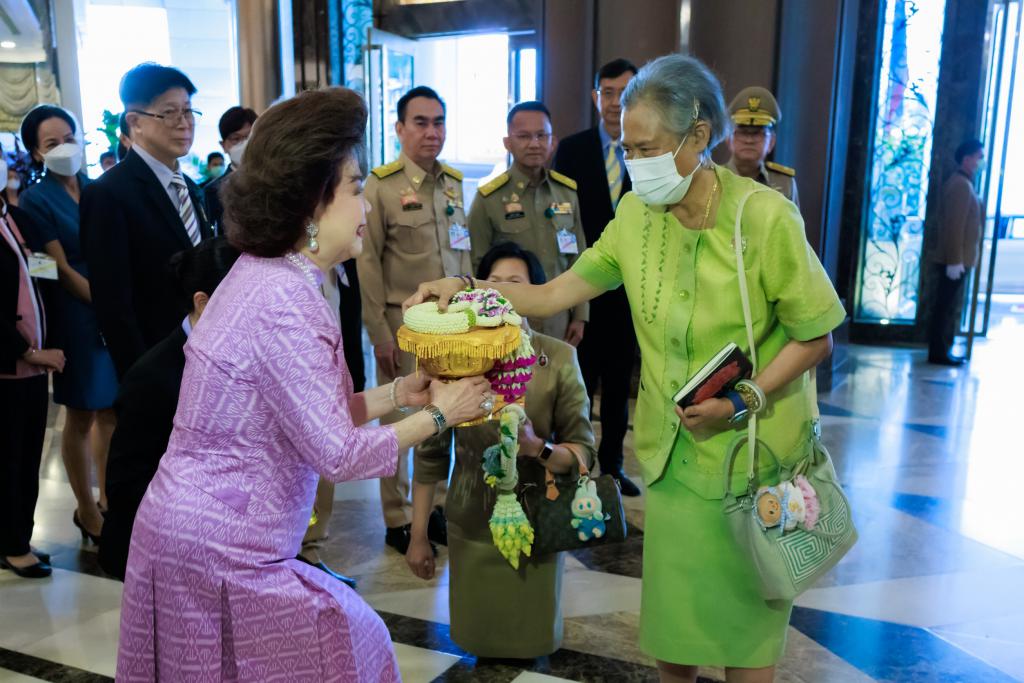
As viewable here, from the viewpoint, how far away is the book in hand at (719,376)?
66.9 inches

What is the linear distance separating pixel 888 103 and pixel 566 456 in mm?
5829

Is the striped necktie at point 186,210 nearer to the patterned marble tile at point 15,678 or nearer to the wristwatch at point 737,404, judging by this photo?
the patterned marble tile at point 15,678

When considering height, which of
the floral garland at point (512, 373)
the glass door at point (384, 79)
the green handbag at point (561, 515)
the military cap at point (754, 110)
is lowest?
the green handbag at point (561, 515)

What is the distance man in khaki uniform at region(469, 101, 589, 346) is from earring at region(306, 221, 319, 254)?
7.67ft

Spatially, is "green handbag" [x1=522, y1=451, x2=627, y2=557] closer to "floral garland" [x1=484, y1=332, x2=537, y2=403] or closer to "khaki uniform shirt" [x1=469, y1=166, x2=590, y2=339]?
"floral garland" [x1=484, y1=332, x2=537, y2=403]

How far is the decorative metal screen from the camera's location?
6.82m

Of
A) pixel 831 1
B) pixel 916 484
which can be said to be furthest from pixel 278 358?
pixel 831 1

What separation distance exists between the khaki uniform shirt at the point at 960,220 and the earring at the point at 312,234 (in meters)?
6.42

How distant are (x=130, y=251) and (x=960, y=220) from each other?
6016 mm

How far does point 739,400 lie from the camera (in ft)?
5.65

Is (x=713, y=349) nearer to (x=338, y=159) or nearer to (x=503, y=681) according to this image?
(x=338, y=159)

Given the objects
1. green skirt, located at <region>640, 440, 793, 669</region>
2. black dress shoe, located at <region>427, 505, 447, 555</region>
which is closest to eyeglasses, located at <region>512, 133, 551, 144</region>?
black dress shoe, located at <region>427, 505, 447, 555</region>

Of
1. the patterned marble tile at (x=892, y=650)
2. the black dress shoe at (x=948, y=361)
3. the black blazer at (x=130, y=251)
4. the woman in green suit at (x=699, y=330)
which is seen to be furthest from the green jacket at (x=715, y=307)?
the black dress shoe at (x=948, y=361)

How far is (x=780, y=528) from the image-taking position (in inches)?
67.6
